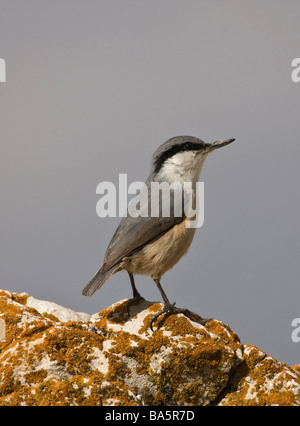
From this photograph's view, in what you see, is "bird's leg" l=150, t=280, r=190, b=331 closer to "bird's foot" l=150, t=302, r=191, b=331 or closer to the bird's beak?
"bird's foot" l=150, t=302, r=191, b=331

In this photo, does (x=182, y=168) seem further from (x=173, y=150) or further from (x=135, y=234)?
(x=135, y=234)

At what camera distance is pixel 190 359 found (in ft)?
16.3

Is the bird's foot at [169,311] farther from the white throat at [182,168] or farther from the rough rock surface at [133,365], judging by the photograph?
the white throat at [182,168]

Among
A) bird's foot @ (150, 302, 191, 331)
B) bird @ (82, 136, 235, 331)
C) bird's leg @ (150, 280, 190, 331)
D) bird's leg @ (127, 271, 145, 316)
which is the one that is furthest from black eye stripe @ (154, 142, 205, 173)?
bird's foot @ (150, 302, 191, 331)

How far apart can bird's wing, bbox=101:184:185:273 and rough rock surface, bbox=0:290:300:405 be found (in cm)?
78

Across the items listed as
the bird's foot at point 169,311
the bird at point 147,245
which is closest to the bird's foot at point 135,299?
the bird at point 147,245

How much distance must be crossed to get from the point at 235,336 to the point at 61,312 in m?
1.65

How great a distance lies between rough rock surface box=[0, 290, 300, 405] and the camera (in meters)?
4.48

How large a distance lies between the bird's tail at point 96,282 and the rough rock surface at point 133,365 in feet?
1.93

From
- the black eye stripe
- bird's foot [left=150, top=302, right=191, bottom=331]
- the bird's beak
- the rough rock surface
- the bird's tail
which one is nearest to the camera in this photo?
the rough rock surface
